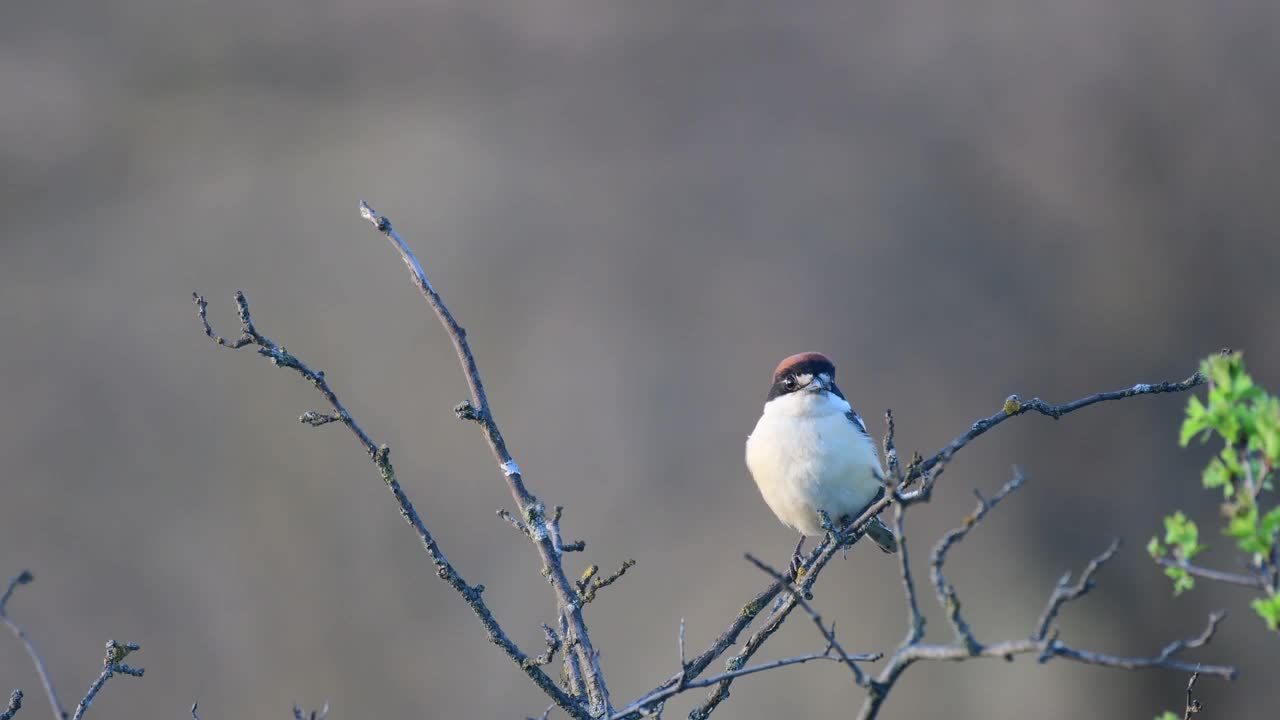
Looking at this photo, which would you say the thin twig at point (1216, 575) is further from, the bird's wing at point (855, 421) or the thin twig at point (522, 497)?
the bird's wing at point (855, 421)

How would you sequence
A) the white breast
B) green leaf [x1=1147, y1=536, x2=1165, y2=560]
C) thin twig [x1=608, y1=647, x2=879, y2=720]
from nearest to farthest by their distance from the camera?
1. green leaf [x1=1147, y1=536, x2=1165, y2=560]
2. thin twig [x1=608, y1=647, x2=879, y2=720]
3. the white breast

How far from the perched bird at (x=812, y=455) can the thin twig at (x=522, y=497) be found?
4.42 feet

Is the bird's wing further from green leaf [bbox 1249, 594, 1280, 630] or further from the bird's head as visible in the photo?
green leaf [bbox 1249, 594, 1280, 630]

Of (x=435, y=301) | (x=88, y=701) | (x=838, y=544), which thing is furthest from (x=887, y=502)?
(x=88, y=701)

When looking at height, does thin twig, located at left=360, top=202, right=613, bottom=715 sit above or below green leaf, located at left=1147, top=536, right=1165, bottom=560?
above

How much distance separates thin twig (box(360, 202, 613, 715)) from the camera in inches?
82.2

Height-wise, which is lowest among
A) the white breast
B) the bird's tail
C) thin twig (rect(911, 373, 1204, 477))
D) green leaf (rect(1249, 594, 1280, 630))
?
green leaf (rect(1249, 594, 1280, 630))

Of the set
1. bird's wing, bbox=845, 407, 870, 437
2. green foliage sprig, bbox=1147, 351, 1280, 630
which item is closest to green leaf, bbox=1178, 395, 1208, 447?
green foliage sprig, bbox=1147, 351, 1280, 630

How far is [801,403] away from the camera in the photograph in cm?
362

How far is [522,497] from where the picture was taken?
232cm

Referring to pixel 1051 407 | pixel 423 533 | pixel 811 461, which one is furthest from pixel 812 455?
pixel 423 533

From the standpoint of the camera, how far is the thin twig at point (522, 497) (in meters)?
2.09

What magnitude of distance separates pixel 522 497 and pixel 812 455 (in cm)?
136

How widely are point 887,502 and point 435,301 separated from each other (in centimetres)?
91
